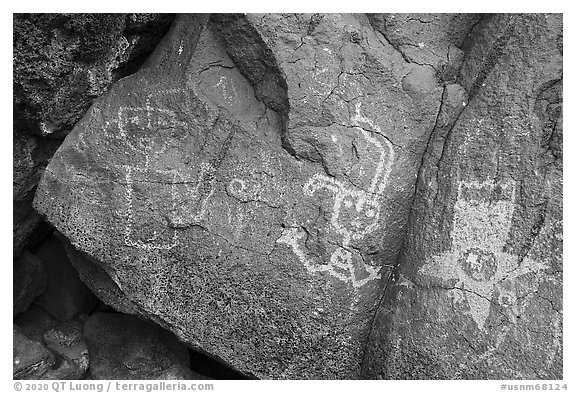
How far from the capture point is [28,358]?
5.82 ft

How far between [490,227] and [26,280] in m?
1.40

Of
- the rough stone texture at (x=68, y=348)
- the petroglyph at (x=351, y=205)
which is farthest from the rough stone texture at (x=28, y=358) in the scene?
the petroglyph at (x=351, y=205)

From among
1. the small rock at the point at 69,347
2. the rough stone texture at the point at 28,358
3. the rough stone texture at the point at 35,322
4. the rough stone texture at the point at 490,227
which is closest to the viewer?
the rough stone texture at the point at 490,227

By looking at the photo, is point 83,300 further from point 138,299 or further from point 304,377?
point 304,377

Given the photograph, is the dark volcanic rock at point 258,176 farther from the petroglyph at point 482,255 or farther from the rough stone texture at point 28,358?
the rough stone texture at point 28,358

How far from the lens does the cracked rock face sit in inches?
60.7

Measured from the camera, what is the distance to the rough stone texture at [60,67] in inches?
59.7

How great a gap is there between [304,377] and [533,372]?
1.86 ft

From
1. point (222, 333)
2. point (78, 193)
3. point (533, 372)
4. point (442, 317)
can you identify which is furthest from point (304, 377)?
point (78, 193)

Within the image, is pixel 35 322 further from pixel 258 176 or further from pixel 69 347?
pixel 258 176

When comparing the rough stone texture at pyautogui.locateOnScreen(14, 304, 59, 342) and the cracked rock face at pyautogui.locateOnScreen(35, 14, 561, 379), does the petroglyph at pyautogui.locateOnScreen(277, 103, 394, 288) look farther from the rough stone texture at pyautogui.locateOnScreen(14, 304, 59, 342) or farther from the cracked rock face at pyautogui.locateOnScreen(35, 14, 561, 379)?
the rough stone texture at pyautogui.locateOnScreen(14, 304, 59, 342)

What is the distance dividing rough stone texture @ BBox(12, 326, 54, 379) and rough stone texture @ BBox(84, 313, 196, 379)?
16cm

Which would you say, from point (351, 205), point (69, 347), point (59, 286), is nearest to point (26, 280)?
point (59, 286)

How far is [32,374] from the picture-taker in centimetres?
178
